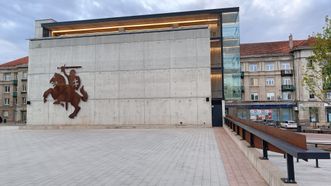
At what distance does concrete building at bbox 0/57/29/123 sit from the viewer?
52.5 m

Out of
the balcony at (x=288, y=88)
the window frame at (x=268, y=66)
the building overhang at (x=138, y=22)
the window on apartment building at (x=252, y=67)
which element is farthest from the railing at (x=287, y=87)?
the building overhang at (x=138, y=22)

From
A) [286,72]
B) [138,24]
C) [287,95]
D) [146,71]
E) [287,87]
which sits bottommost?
[287,95]

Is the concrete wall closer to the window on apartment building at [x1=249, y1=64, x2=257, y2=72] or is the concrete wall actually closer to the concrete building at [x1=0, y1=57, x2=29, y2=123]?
the window on apartment building at [x1=249, y1=64, x2=257, y2=72]

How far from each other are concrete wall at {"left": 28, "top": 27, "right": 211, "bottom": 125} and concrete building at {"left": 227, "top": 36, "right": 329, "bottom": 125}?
19.4m

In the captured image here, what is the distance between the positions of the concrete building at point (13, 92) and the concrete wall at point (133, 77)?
90.1 ft

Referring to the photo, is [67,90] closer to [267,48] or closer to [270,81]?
[270,81]

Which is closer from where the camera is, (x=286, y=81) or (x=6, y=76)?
(x=286, y=81)

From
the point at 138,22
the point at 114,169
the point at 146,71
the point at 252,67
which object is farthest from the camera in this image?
the point at 252,67

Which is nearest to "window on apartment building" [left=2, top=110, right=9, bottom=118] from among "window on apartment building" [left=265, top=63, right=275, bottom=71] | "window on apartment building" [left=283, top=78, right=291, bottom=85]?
"window on apartment building" [left=265, top=63, right=275, bottom=71]

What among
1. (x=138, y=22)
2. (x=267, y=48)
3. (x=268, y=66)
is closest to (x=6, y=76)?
(x=138, y=22)

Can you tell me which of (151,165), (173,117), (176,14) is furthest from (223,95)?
(151,165)

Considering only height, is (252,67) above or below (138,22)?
below

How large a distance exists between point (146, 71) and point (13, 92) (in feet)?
130

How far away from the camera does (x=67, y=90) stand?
27.6 m
